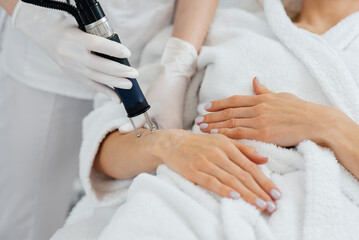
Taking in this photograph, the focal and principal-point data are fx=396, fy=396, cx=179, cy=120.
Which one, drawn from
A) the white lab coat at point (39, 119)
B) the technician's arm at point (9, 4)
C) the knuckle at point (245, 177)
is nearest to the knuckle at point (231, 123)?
the knuckle at point (245, 177)

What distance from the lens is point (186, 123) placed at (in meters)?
1.10

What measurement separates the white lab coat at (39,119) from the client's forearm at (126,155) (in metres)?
0.33

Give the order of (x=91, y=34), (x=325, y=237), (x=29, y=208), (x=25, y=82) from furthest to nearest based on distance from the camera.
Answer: (x=29, y=208)
(x=25, y=82)
(x=91, y=34)
(x=325, y=237)

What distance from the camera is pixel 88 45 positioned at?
2.76ft

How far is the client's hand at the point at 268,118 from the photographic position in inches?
32.3

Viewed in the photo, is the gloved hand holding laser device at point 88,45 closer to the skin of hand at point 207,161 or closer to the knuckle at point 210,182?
the skin of hand at point 207,161

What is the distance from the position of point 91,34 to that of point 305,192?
0.53 metres

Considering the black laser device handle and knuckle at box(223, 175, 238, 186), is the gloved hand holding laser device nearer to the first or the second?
the black laser device handle

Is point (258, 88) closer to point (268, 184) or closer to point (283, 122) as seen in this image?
point (283, 122)

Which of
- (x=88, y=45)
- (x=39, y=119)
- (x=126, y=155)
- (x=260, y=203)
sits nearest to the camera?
(x=260, y=203)

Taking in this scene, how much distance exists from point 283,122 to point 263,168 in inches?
4.5

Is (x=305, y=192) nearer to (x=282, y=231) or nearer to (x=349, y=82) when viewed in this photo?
(x=282, y=231)

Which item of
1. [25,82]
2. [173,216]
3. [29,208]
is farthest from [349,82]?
[29,208]

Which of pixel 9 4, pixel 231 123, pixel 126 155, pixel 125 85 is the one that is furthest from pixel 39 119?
pixel 231 123
